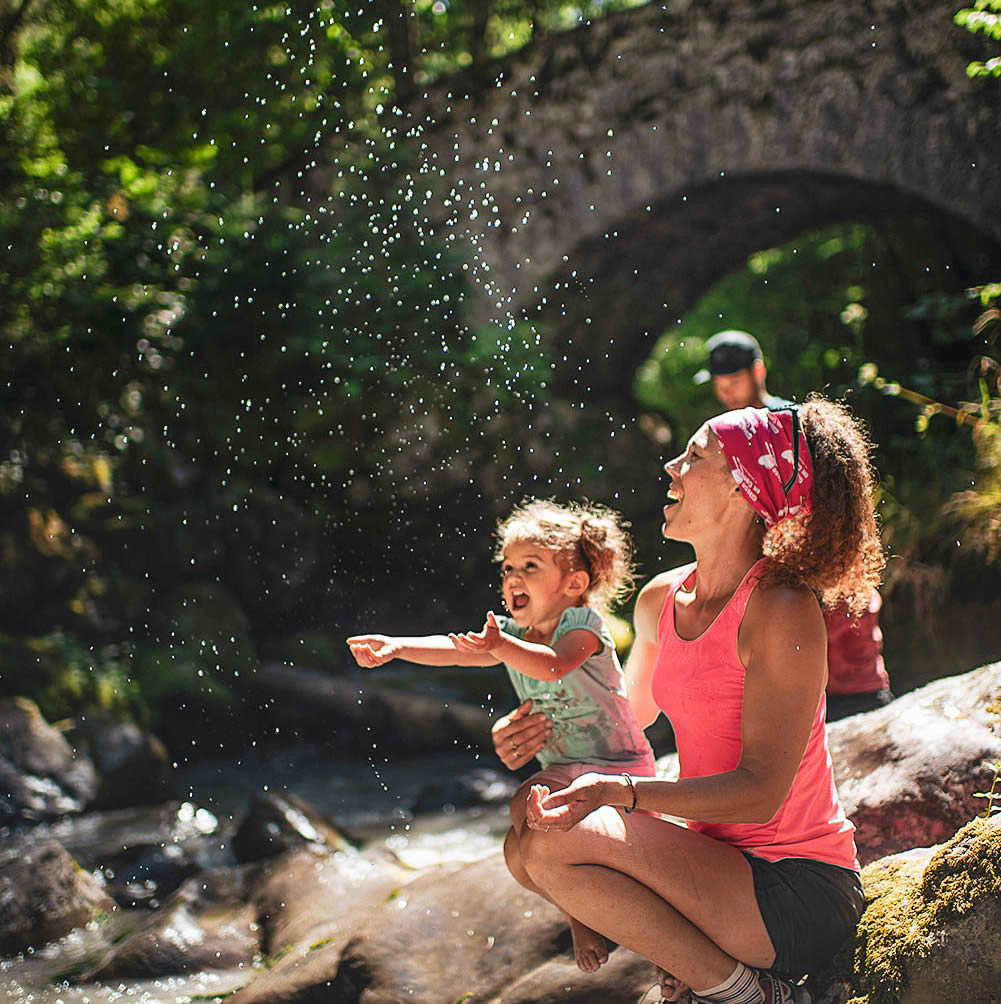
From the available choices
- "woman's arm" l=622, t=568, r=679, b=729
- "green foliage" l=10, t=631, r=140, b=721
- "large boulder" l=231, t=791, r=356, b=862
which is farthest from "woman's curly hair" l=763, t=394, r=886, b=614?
"green foliage" l=10, t=631, r=140, b=721

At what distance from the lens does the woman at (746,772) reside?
196 centimetres

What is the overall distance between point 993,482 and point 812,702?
151 inches

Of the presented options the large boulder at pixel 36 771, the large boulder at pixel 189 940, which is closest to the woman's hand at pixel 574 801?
the large boulder at pixel 189 940

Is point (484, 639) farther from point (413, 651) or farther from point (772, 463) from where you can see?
point (772, 463)

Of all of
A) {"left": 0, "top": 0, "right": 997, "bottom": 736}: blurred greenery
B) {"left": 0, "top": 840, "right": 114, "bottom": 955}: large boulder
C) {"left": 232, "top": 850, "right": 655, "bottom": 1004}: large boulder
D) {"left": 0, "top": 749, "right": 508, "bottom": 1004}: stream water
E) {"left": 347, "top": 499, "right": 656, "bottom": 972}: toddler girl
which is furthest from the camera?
{"left": 0, "top": 0, "right": 997, "bottom": 736}: blurred greenery

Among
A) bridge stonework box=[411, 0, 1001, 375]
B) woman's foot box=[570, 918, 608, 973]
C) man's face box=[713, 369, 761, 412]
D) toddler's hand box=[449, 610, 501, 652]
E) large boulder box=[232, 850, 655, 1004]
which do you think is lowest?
large boulder box=[232, 850, 655, 1004]

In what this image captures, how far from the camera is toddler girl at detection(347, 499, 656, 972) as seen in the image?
2.41 metres

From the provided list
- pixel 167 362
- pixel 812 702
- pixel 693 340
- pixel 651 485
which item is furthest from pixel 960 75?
pixel 693 340

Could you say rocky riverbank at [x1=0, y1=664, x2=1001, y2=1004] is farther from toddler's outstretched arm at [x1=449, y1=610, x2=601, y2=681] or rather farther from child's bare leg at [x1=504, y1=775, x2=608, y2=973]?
toddler's outstretched arm at [x1=449, y1=610, x2=601, y2=681]

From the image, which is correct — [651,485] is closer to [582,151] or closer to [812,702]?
[582,151]

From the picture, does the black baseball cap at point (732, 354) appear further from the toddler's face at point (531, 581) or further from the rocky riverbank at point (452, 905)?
the toddler's face at point (531, 581)

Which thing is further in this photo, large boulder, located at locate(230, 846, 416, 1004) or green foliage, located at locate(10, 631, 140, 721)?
green foliage, located at locate(10, 631, 140, 721)

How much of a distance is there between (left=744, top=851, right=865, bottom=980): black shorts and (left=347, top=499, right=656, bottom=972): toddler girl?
42 centimetres

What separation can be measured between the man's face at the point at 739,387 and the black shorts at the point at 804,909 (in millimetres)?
2298
